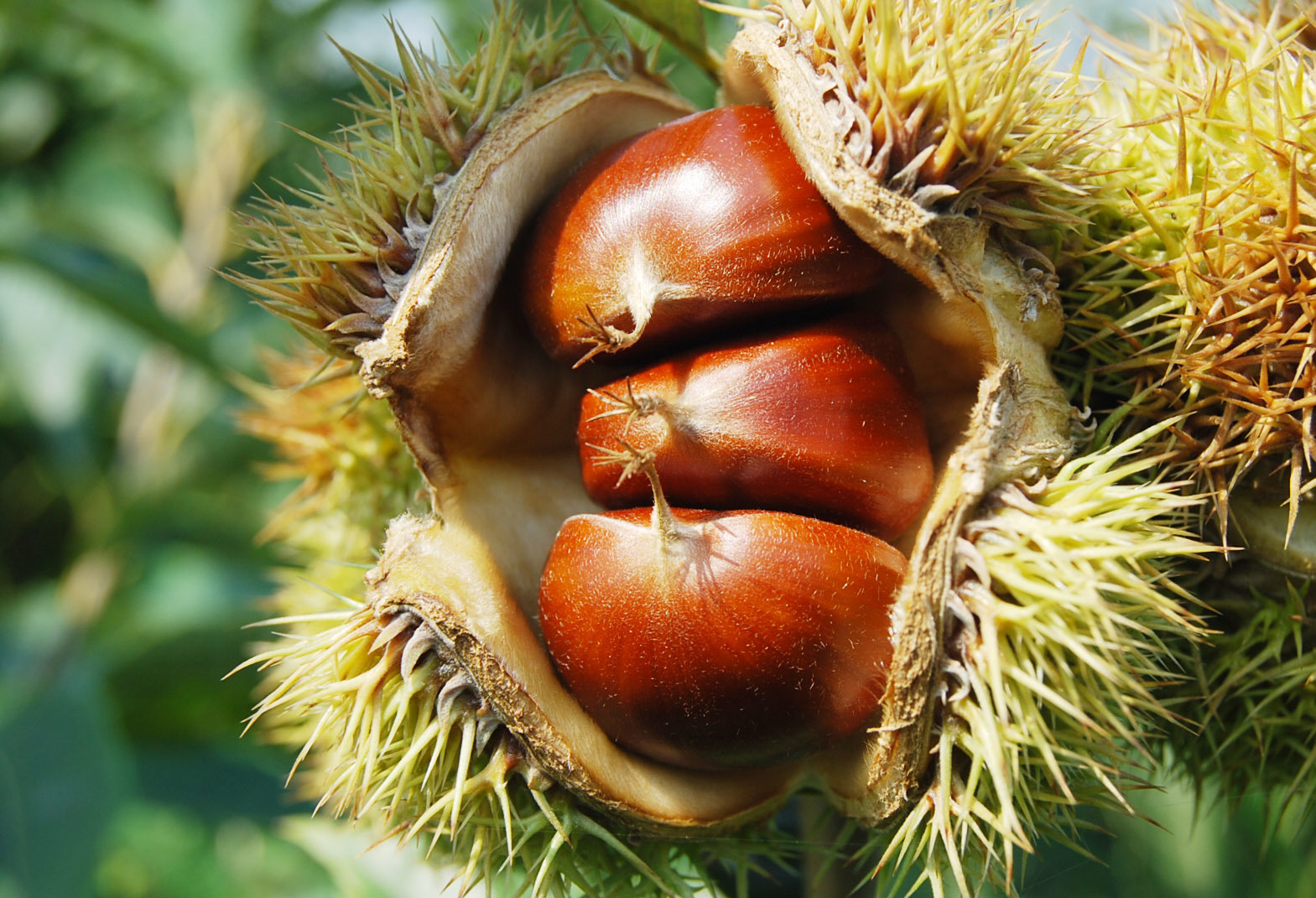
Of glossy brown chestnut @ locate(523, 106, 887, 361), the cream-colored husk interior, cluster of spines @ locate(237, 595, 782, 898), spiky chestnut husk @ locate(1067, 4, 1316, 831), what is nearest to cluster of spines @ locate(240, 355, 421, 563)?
the cream-colored husk interior

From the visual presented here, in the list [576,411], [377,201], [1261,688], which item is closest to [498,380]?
[576,411]

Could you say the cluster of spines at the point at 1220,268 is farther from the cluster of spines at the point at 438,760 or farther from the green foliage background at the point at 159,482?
the cluster of spines at the point at 438,760

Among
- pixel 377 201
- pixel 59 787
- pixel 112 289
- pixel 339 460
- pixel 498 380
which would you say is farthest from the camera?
pixel 112 289

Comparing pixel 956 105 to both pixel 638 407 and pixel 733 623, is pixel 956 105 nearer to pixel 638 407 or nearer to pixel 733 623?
pixel 638 407

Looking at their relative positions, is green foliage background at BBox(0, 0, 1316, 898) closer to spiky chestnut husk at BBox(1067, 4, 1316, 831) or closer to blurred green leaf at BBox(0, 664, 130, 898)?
blurred green leaf at BBox(0, 664, 130, 898)

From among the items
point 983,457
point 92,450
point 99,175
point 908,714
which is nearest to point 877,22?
point 983,457

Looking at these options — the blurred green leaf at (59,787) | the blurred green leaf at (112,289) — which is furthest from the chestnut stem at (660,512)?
the blurred green leaf at (112,289)
